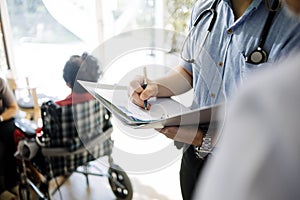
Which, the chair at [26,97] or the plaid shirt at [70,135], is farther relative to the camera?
the chair at [26,97]

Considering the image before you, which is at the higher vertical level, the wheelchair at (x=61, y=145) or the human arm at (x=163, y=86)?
the human arm at (x=163, y=86)

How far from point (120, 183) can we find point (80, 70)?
0.76m

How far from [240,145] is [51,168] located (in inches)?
60.7

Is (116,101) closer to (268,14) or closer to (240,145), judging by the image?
(268,14)

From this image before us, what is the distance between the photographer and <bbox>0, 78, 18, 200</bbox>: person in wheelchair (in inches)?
71.7

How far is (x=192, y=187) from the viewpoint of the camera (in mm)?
983

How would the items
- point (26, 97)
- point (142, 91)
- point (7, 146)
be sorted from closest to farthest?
point (142, 91) → point (7, 146) → point (26, 97)

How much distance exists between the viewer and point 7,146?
1838 mm

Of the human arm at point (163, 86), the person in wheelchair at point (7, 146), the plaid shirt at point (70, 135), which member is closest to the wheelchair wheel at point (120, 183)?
the plaid shirt at point (70, 135)

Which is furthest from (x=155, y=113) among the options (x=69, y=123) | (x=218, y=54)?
(x=69, y=123)

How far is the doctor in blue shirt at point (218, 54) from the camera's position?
0.66m

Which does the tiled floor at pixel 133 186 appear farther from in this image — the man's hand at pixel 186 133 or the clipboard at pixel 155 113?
the man's hand at pixel 186 133

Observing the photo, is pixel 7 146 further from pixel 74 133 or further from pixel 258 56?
pixel 258 56

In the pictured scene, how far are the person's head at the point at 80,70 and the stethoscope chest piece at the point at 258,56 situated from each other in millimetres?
1052
